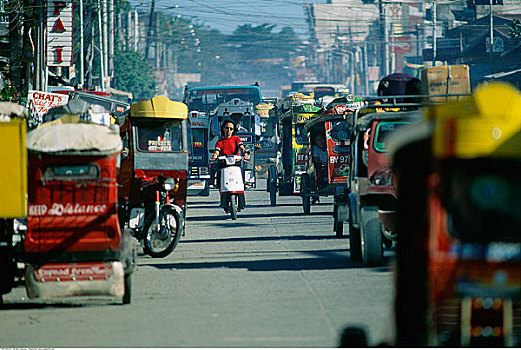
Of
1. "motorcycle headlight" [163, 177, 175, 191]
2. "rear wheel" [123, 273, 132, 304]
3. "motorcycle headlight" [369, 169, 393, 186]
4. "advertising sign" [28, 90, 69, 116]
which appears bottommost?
"rear wheel" [123, 273, 132, 304]

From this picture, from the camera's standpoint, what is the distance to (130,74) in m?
74.3

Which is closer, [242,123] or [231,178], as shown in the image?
[231,178]

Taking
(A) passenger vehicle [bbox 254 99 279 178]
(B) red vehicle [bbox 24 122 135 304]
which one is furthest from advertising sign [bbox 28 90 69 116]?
(A) passenger vehicle [bbox 254 99 279 178]

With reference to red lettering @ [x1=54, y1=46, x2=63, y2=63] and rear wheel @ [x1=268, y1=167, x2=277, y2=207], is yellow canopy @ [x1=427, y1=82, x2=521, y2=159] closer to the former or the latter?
rear wheel @ [x1=268, y1=167, x2=277, y2=207]

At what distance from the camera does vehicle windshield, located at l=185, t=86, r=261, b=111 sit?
43750 millimetres

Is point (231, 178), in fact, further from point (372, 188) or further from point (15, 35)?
point (15, 35)

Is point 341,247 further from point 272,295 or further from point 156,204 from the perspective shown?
point 272,295

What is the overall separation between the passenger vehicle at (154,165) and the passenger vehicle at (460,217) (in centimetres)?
870

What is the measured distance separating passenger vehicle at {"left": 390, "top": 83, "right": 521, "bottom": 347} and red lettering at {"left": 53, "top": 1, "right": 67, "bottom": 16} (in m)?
28.5

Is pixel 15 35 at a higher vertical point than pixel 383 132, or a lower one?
higher

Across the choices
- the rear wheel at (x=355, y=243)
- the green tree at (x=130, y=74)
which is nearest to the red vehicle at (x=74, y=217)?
the rear wheel at (x=355, y=243)

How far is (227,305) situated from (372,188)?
353 centimetres

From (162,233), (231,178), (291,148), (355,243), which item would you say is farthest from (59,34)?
(355,243)

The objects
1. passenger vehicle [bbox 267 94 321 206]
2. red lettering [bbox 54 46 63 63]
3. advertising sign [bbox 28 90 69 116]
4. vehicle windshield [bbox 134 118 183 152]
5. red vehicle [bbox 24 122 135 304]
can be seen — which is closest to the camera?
red vehicle [bbox 24 122 135 304]
